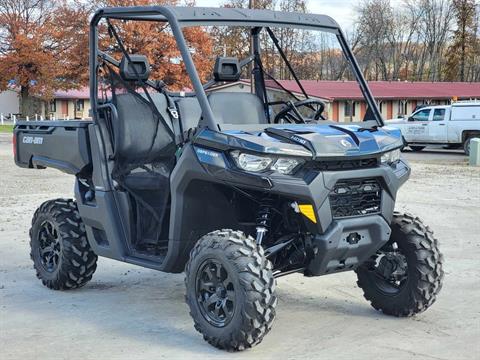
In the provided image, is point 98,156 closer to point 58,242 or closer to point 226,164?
point 58,242

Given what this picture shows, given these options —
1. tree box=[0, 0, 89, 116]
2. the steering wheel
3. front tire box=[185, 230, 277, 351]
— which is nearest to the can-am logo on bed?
the steering wheel

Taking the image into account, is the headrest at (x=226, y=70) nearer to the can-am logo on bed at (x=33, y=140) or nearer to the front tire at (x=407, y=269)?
the front tire at (x=407, y=269)

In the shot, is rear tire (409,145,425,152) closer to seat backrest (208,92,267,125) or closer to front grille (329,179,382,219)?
→ seat backrest (208,92,267,125)

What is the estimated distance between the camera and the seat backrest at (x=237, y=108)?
6.04 meters

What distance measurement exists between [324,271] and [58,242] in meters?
2.74


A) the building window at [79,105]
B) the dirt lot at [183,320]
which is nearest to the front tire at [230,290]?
the dirt lot at [183,320]

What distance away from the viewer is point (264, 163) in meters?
5.20

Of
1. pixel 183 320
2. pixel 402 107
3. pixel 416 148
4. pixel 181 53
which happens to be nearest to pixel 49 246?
pixel 183 320

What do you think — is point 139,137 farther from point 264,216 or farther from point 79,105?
point 79,105

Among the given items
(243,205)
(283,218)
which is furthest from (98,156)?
(283,218)

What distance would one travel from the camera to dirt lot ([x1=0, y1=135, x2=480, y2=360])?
5371 millimetres

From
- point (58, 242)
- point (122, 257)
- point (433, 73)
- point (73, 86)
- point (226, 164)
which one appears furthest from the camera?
point (433, 73)

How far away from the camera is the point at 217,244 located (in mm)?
5324

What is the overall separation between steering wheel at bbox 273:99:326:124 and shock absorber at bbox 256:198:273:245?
1.14m
